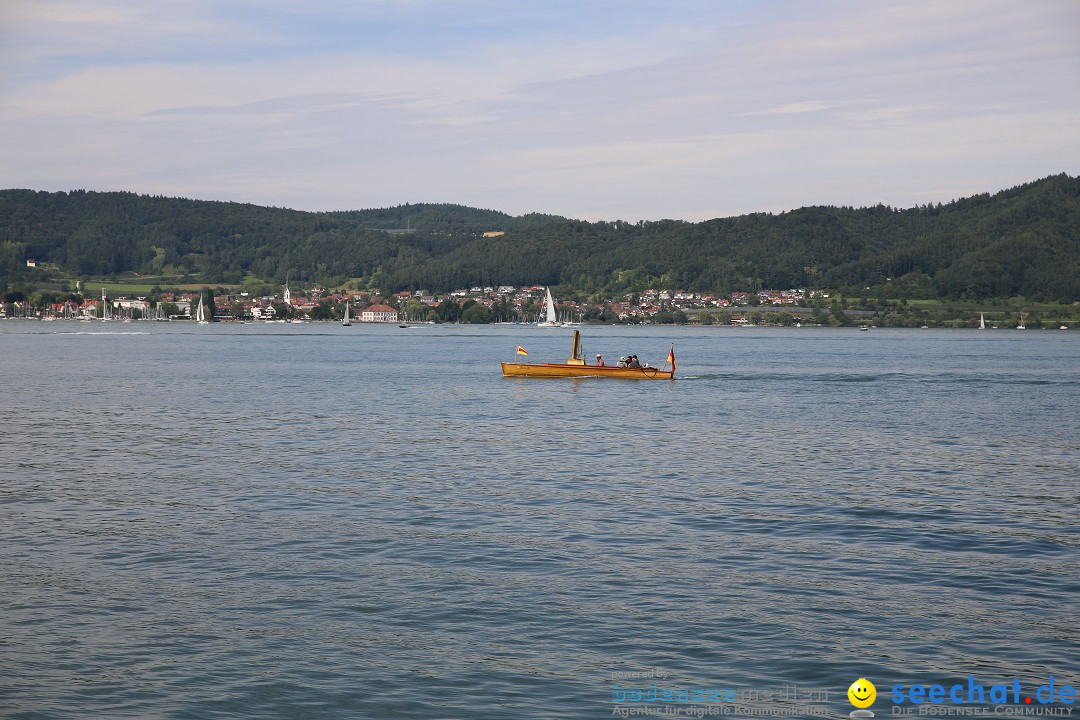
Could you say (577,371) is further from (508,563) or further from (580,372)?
(508,563)

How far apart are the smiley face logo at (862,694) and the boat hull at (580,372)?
62.1 m

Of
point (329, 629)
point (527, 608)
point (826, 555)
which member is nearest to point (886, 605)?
point (826, 555)

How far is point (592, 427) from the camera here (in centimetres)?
4591

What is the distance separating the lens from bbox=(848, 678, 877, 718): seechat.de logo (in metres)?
12.7

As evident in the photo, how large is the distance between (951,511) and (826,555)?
6485mm

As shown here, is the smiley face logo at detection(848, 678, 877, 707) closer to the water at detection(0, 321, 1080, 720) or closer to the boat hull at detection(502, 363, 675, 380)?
the water at detection(0, 321, 1080, 720)

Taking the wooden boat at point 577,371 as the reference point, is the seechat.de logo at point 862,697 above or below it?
below

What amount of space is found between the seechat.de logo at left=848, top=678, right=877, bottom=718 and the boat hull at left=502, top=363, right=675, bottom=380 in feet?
204

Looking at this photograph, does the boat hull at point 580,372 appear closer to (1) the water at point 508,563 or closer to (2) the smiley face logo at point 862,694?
(1) the water at point 508,563

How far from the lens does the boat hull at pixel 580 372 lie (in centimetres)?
7581

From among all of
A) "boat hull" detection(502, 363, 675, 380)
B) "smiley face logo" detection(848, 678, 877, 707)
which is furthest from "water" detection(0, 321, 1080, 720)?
"boat hull" detection(502, 363, 675, 380)

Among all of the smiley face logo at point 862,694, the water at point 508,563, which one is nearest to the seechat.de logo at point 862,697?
the smiley face logo at point 862,694

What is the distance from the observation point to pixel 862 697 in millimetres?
12867

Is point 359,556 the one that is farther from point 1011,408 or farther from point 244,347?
point 244,347
